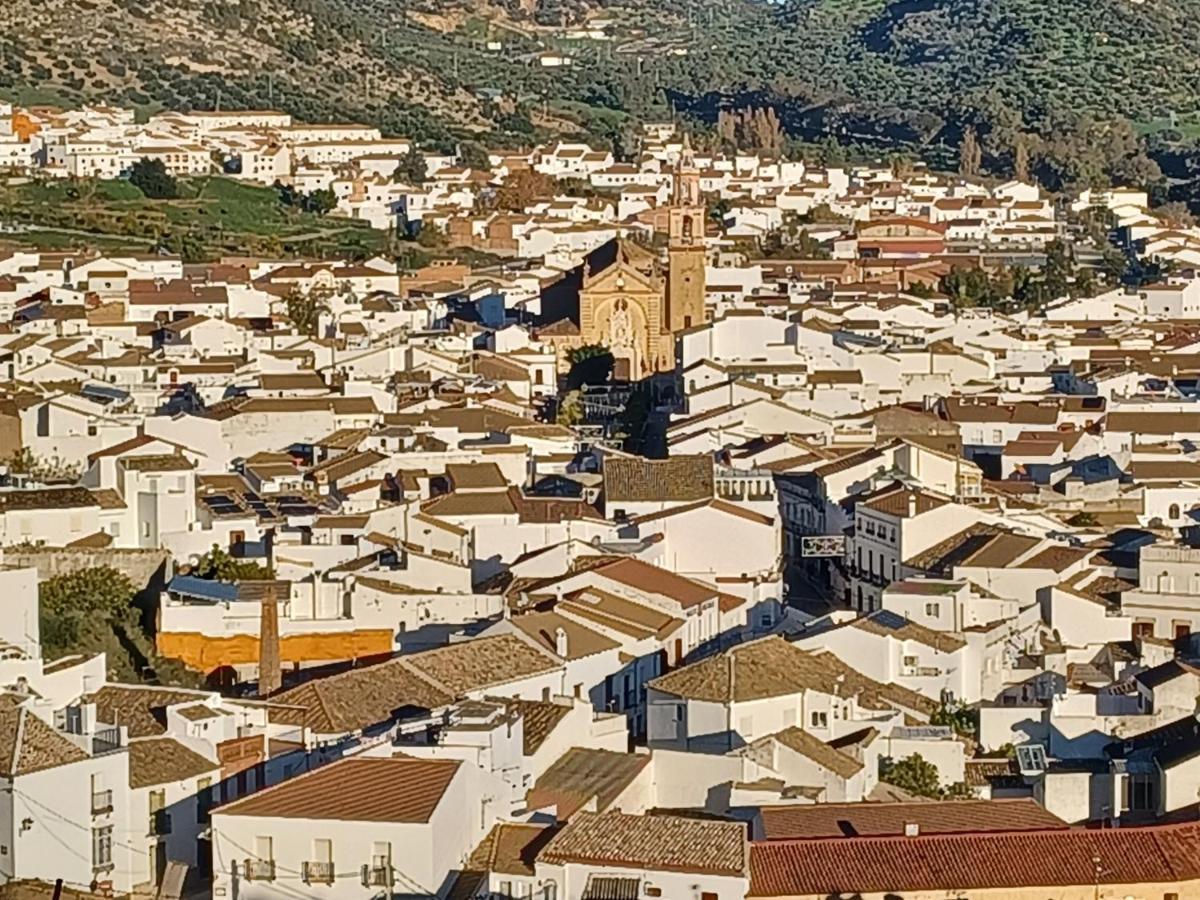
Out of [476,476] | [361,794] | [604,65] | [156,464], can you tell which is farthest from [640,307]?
[604,65]

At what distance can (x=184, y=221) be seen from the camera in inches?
2729

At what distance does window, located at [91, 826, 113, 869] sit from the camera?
18188 mm

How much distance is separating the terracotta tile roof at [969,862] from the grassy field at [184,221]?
157ft

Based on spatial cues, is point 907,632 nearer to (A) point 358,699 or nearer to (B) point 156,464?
(A) point 358,699

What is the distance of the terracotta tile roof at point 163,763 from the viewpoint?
18.9m

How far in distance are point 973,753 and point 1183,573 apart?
5.42 metres

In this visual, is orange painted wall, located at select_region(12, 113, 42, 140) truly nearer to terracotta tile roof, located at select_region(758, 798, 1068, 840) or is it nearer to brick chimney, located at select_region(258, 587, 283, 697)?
brick chimney, located at select_region(258, 587, 283, 697)

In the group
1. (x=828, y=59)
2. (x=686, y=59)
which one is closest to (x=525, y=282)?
(x=686, y=59)

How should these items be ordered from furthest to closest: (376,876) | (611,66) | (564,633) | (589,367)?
(611,66) → (589,367) → (564,633) → (376,876)

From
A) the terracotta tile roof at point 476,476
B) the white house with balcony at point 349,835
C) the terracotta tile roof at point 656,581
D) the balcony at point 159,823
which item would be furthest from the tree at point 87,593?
the white house with balcony at point 349,835

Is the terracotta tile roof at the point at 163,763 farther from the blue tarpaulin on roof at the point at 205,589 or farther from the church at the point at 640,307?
the church at the point at 640,307

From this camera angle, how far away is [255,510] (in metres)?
29.3

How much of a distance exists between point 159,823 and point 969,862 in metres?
5.27

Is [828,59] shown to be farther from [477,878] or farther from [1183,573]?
[477,878]
